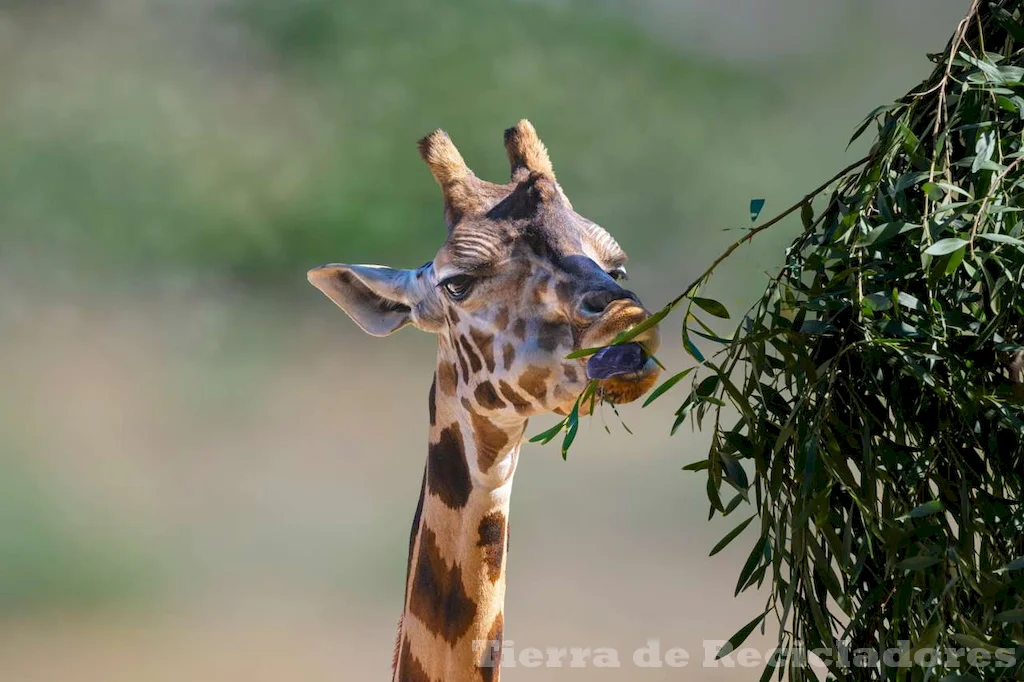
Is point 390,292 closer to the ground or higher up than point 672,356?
closer to the ground

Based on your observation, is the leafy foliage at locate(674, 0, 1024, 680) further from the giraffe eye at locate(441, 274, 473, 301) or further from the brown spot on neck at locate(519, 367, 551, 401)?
the giraffe eye at locate(441, 274, 473, 301)

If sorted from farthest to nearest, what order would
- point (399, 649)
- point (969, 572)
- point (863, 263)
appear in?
point (399, 649)
point (863, 263)
point (969, 572)

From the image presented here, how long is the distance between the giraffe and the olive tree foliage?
1.41 feet

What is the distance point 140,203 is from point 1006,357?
3.32m

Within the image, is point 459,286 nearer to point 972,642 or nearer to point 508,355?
point 508,355

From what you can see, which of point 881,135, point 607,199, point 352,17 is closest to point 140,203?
point 352,17

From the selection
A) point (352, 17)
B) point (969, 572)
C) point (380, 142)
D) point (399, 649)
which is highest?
point (352, 17)

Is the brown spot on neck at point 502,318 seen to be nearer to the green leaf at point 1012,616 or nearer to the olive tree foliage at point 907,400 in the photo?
the olive tree foliage at point 907,400

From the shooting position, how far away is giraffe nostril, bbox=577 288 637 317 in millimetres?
1326

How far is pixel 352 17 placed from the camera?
154 inches

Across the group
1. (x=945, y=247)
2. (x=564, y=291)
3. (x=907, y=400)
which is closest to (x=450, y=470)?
(x=564, y=291)

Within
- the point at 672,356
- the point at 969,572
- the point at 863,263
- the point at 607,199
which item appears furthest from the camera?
the point at 607,199

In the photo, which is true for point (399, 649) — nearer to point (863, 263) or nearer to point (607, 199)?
point (863, 263)

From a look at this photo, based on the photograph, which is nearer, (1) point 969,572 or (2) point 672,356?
(1) point 969,572
